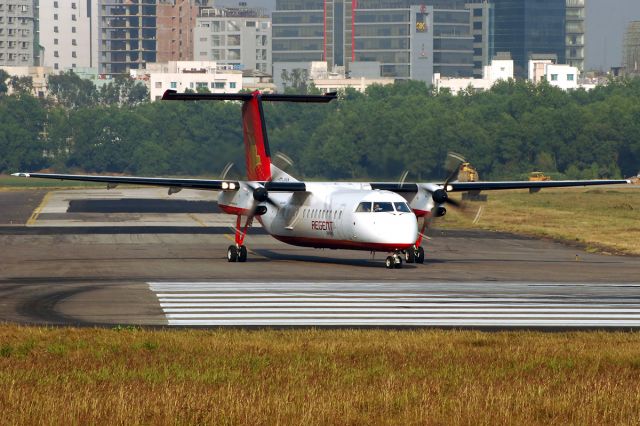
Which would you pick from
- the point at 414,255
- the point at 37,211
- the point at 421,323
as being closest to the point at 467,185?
the point at 414,255

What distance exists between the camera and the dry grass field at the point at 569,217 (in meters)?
57.1

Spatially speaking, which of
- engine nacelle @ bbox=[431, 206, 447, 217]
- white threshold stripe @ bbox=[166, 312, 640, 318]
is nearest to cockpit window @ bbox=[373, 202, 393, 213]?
engine nacelle @ bbox=[431, 206, 447, 217]

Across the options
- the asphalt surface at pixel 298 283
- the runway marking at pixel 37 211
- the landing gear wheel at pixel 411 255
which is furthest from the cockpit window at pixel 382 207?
the runway marking at pixel 37 211

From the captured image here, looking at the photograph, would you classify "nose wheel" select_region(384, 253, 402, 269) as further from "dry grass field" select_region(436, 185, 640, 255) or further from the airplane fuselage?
"dry grass field" select_region(436, 185, 640, 255)

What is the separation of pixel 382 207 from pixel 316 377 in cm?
2309

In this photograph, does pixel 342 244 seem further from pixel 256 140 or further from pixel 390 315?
pixel 390 315

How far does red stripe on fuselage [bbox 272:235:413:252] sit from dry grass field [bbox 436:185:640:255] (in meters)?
4.24

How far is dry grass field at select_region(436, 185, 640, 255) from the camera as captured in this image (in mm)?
57062

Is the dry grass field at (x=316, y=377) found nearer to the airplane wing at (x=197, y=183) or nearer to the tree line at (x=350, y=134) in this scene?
the airplane wing at (x=197, y=183)

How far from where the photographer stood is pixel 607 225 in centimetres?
6712

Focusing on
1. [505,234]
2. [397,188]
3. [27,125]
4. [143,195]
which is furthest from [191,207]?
[27,125]

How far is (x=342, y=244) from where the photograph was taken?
42.8 m

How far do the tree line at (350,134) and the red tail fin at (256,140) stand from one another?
2160 inches

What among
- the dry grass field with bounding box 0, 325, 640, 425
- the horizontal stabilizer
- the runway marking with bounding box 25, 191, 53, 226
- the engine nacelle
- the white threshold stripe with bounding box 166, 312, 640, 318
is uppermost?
the horizontal stabilizer
